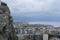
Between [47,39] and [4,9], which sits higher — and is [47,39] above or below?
below

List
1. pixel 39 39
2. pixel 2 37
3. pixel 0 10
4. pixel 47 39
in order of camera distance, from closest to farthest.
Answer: pixel 2 37
pixel 0 10
pixel 47 39
pixel 39 39

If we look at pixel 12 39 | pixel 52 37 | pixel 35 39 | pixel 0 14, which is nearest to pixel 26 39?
pixel 35 39

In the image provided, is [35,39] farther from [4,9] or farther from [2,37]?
[2,37]

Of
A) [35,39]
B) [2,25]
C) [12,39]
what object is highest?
[2,25]

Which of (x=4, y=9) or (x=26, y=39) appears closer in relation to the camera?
(x=4, y=9)

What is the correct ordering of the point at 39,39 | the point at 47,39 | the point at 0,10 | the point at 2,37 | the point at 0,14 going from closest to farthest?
the point at 2,37 < the point at 0,14 < the point at 0,10 < the point at 47,39 < the point at 39,39

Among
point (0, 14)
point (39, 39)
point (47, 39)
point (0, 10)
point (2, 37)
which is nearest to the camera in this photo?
point (2, 37)

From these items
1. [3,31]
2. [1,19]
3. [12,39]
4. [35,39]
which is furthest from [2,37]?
[35,39]

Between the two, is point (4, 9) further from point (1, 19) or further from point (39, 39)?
point (39, 39)

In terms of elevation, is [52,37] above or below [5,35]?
below
